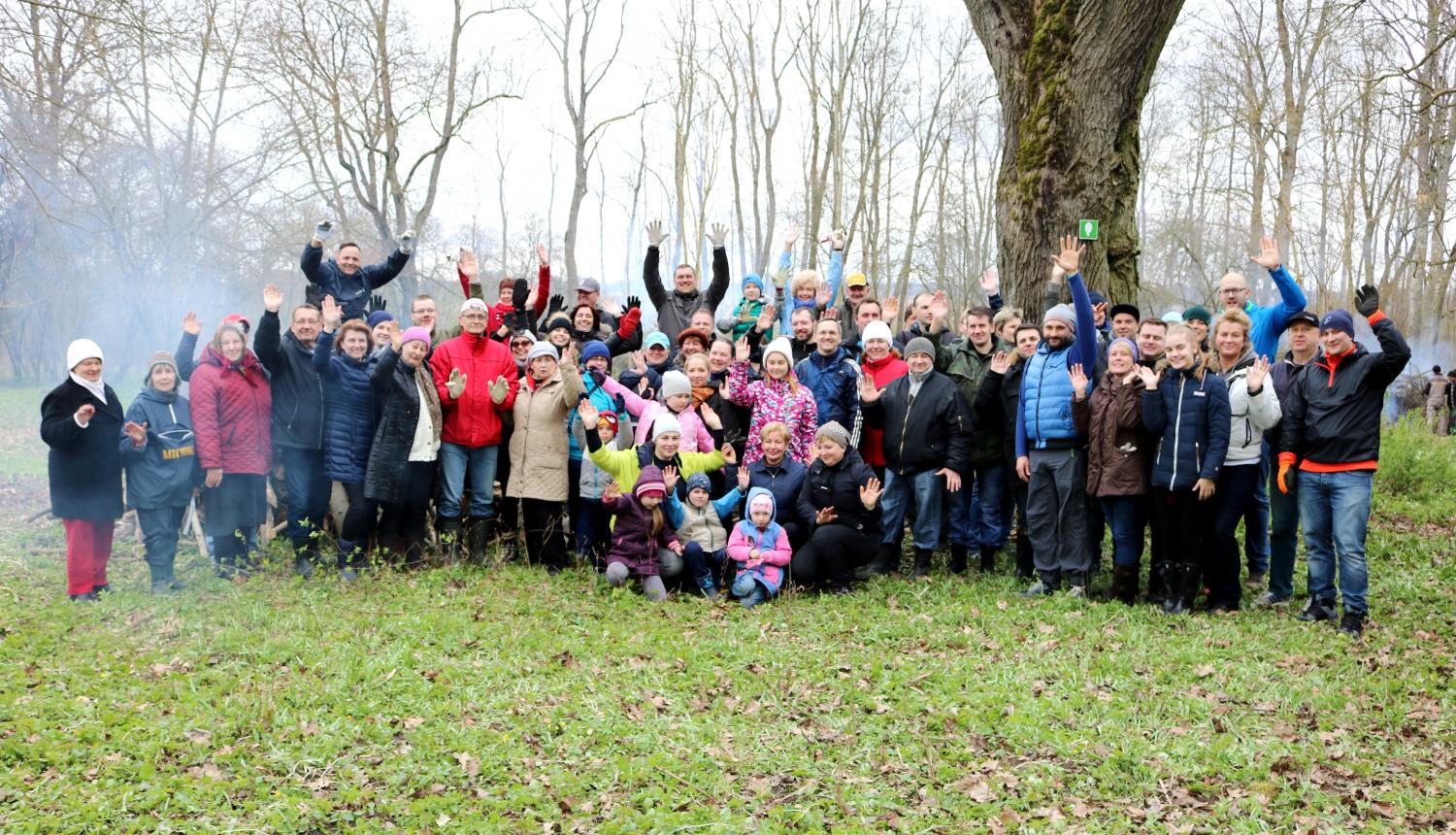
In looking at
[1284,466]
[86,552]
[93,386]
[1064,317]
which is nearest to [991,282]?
[1064,317]

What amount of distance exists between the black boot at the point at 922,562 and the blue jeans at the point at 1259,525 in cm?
267

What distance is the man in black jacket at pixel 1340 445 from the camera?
22.3 ft

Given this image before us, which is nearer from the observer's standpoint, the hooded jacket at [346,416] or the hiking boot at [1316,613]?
the hiking boot at [1316,613]

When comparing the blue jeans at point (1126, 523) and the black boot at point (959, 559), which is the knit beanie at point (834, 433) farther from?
the blue jeans at point (1126, 523)

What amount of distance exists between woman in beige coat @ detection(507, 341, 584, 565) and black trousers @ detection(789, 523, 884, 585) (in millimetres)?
2198

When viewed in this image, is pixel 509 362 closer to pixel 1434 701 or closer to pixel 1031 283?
pixel 1031 283

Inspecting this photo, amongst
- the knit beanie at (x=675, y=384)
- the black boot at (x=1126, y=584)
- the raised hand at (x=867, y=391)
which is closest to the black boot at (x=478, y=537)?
the knit beanie at (x=675, y=384)

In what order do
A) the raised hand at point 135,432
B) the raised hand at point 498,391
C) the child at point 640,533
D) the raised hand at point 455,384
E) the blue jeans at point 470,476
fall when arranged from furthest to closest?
1. the blue jeans at point 470,476
2. the raised hand at point 498,391
3. the raised hand at point 455,384
4. the child at point 640,533
5. the raised hand at point 135,432

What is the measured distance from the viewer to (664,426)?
8.08 m

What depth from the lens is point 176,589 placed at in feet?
25.0

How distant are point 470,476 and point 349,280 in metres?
2.57

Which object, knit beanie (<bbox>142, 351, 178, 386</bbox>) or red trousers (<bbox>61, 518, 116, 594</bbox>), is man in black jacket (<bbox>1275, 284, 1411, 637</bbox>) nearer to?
knit beanie (<bbox>142, 351, 178, 386</bbox>)

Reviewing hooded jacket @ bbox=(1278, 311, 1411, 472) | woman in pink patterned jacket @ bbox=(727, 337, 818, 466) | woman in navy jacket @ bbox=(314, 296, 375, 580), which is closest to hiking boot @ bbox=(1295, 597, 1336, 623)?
hooded jacket @ bbox=(1278, 311, 1411, 472)

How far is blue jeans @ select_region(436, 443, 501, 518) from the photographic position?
835cm
